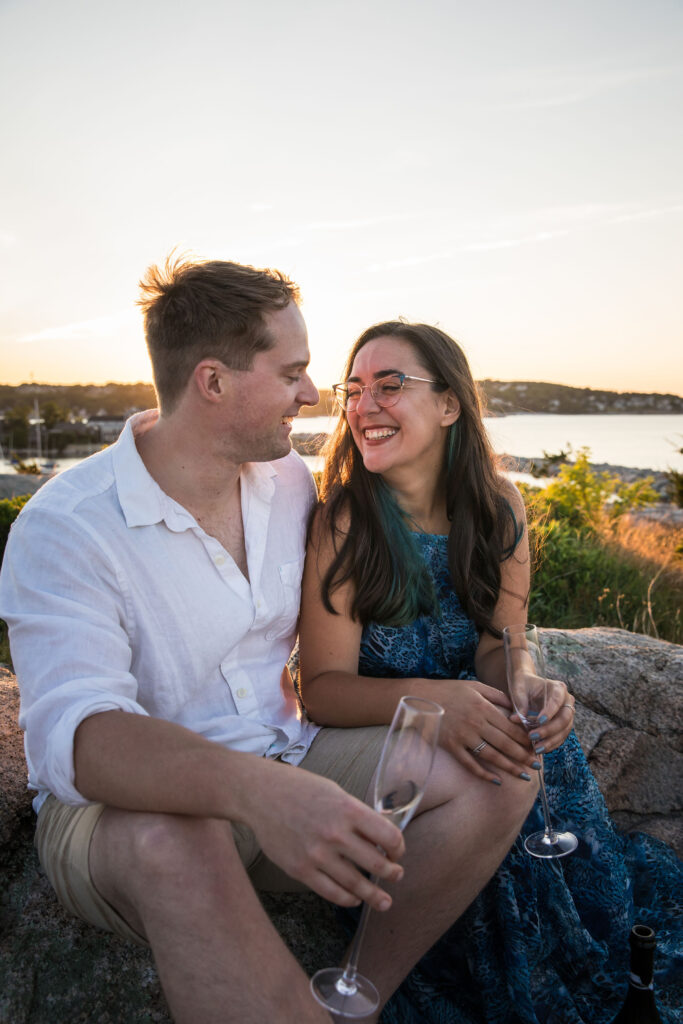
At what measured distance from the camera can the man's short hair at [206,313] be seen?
273 centimetres

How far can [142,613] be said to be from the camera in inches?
93.4

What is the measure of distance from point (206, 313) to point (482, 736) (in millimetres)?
1702

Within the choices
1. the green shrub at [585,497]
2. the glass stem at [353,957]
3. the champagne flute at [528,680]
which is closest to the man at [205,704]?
the glass stem at [353,957]

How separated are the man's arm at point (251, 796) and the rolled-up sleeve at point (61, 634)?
0.23 feet

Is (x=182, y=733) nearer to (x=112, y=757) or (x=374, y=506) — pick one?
(x=112, y=757)

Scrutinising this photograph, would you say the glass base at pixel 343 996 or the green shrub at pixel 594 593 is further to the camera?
the green shrub at pixel 594 593

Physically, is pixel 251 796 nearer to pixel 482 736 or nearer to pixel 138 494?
pixel 482 736

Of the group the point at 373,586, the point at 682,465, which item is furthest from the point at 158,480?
the point at 682,465

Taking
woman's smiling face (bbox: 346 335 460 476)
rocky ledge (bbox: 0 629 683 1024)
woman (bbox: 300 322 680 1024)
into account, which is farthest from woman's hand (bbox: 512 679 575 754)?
woman's smiling face (bbox: 346 335 460 476)

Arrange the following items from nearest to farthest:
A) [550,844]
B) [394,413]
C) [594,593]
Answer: [550,844] → [394,413] → [594,593]

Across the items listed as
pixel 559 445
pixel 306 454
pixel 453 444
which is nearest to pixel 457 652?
pixel 453 444

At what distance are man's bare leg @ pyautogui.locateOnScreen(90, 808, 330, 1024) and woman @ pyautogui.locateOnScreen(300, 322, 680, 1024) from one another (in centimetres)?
87

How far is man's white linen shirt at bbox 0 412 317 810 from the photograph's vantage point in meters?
2.04

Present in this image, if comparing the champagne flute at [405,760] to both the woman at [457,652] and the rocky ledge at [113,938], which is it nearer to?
the woman at [457,652]
